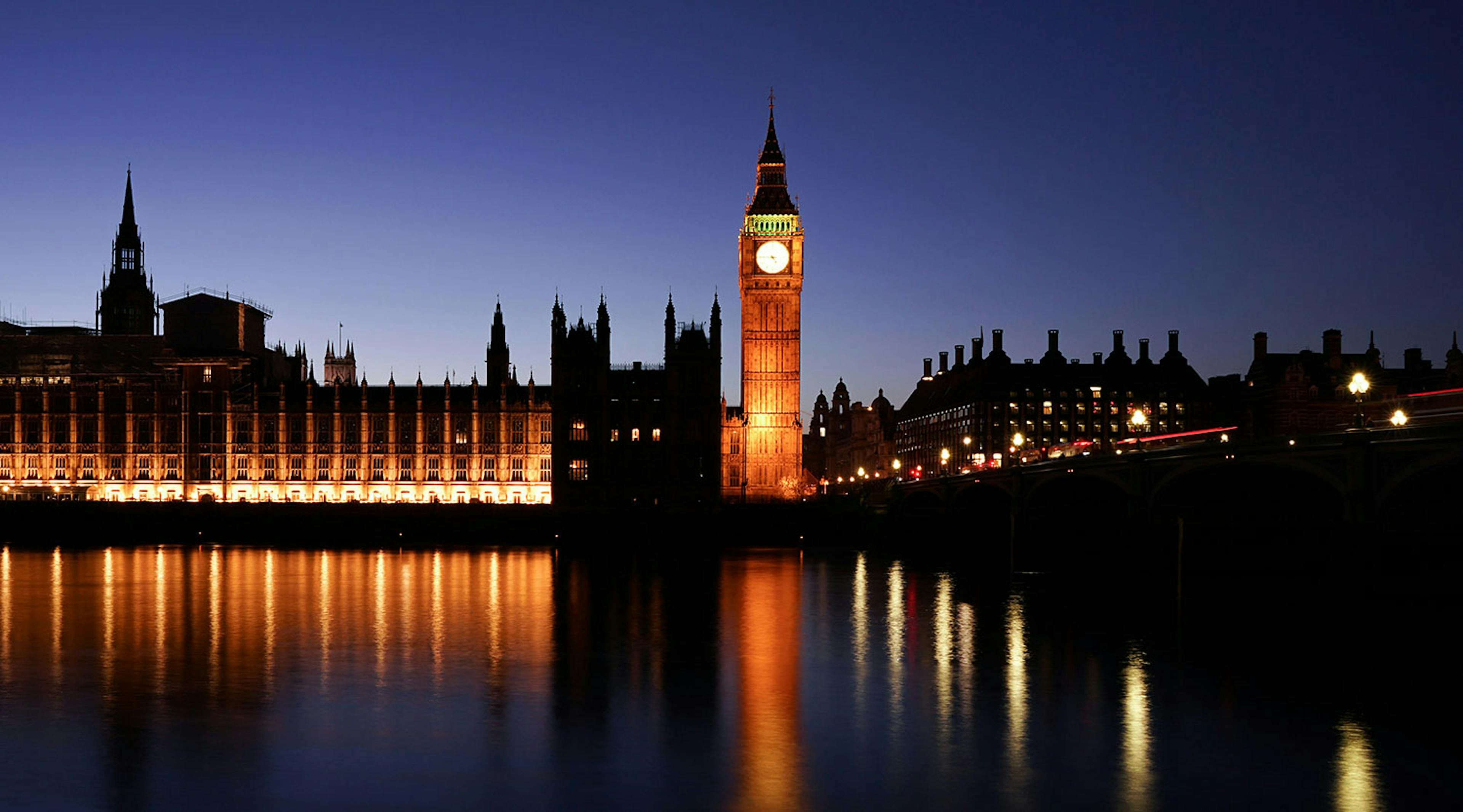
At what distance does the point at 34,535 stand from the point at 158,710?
9200cm

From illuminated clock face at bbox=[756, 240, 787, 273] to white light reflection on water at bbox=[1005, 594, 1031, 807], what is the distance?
325 feet

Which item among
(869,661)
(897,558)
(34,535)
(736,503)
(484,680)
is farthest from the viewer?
(736,503)

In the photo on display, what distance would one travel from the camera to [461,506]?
387 feet

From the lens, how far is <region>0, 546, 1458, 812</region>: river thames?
27016 millimetres

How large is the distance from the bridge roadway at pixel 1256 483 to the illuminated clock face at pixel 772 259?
5670 cm

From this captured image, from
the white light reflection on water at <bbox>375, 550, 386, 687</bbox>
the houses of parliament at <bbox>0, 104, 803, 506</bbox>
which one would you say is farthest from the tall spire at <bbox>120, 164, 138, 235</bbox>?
the white light reflection on water at <bbox>375, 550, 386, 687</bbox>

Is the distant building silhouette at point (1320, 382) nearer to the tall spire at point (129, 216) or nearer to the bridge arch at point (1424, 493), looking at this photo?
the bridge arch at point (1424, 493)

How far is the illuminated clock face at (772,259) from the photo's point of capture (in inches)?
5984

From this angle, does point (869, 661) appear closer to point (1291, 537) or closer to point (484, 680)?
point (484, 680)

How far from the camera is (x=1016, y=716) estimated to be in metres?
34.4

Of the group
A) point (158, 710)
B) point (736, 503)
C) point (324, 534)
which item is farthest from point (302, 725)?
point (736, 503)

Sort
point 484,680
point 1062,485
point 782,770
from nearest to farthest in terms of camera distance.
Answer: point 782,770 < point 484,680 < point 1062,485

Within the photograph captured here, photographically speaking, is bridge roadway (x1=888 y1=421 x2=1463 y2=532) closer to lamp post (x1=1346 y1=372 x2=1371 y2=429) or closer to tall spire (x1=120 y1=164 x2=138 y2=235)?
lamp post (x1=1346 y1=372 x2=1371 y2=429)

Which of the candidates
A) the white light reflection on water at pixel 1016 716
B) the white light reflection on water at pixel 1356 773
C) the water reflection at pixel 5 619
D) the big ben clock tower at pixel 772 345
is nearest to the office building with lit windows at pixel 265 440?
the big ben clock tower at pixel 772 345
